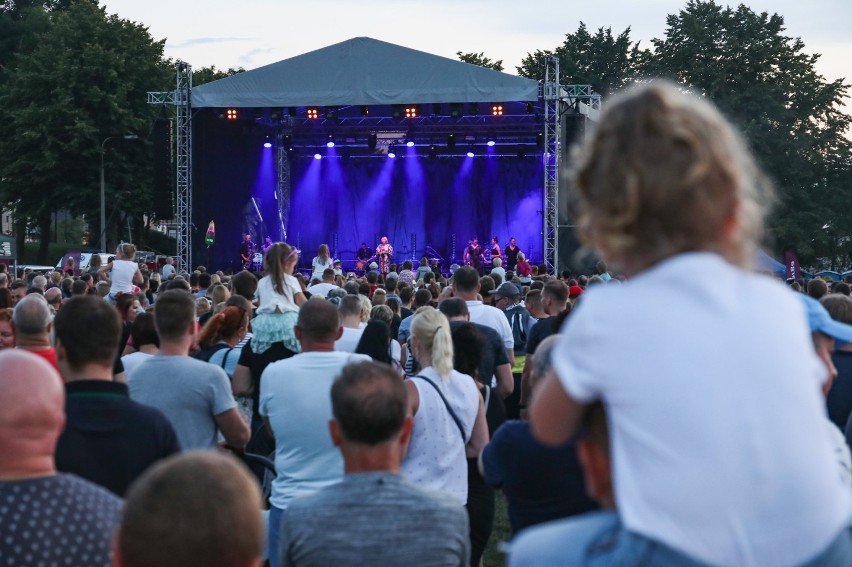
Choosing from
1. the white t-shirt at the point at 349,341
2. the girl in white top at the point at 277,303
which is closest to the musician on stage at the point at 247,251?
the girl in white top at the point at 277,303

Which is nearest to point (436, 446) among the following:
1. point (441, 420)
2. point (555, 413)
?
point (441, 420)

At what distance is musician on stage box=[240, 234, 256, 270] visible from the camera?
2673 centimetres

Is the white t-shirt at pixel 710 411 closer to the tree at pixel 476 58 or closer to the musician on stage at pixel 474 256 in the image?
the musician on stage at pixel 474 256

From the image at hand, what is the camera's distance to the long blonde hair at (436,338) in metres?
5.13

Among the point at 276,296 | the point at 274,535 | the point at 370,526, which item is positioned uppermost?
the point at 276,296

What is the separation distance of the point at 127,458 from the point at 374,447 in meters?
0.97

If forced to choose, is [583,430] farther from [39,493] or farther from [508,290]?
[508,290]

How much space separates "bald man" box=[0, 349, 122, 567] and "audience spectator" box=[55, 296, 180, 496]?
3.04 ft

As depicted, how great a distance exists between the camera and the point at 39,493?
255cm

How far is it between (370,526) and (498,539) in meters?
5.11

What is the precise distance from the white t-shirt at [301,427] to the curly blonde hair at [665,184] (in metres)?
3.06

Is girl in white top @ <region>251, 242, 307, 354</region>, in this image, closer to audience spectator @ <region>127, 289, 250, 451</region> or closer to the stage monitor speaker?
audience spectator @ <region>127, 289, 250, 451</region>

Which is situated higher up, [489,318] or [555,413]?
[555,413]

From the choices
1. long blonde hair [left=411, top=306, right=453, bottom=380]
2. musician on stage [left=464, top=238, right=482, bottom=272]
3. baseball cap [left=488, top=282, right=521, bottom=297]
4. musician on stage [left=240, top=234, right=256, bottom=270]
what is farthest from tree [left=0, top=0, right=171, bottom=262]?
long blonde hair [left=411, top=306, right=453, bottom=380]
